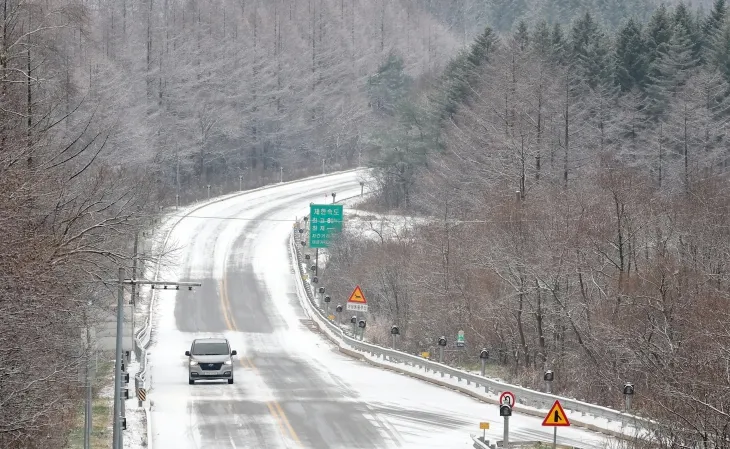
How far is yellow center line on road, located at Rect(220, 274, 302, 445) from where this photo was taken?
105ft

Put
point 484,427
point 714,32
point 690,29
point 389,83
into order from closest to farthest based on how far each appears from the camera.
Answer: point 484,427 < point 690,29 < point 714,32 < point 389,83

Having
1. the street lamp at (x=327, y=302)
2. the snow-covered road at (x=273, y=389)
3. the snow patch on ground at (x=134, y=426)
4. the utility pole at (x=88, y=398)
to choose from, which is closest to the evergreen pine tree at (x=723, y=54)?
the snow-covered road at (x=273, y=389)

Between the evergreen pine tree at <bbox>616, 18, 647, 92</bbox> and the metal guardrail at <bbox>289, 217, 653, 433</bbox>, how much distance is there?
32062 millimetres

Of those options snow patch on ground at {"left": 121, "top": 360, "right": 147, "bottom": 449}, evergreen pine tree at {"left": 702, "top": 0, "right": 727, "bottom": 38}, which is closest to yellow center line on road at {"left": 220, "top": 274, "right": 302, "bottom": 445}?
snow patch on ground at {"left": 121, "top": 360, "right": 147, "bottom": 449}

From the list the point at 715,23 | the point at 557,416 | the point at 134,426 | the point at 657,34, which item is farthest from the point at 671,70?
the point at 557,416

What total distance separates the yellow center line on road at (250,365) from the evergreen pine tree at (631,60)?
31136 mm

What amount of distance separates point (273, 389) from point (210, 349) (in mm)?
3102

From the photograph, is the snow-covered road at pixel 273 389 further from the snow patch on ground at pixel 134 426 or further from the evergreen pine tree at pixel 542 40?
the evergreen pine tree at pixel 542 40

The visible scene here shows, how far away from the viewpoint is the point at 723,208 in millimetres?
45125

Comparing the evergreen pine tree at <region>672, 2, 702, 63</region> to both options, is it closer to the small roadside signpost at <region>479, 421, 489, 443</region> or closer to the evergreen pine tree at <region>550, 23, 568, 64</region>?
the evergreen pine tree at <region>550, 23, 568, 64</region>

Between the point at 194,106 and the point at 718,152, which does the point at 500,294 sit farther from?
the point at 194,106

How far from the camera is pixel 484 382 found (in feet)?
122

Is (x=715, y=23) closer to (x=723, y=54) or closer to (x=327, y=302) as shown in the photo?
(x=723, y=54)

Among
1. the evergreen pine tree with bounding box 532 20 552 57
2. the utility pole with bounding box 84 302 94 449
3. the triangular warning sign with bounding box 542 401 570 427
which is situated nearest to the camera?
the utility pole with bounding box 84 302 94 449
